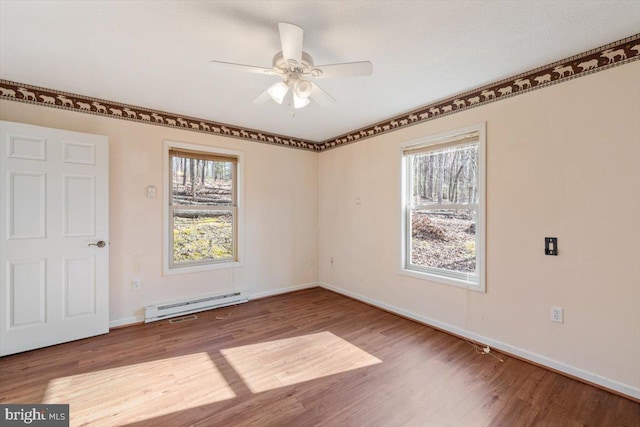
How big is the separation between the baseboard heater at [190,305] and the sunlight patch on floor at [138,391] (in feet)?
3.44

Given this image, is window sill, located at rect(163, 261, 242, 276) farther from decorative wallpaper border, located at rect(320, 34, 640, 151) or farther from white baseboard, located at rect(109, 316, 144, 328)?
decorative wallpaper border, located at rect(320, 34, 640, 151)

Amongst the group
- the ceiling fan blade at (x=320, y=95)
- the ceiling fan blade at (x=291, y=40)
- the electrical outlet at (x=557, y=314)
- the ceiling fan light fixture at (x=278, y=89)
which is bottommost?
the electrical outlet at (x=557, y=314)

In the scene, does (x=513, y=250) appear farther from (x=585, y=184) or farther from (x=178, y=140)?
(x=178, y=140)

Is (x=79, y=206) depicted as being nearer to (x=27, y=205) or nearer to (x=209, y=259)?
(x=27, y=205)

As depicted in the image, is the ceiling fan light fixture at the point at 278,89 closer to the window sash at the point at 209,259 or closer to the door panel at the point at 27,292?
the window sash at the point at 209,259

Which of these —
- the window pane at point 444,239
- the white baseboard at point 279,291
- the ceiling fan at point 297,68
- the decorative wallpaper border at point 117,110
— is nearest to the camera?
the ceiling fan at point 297,68

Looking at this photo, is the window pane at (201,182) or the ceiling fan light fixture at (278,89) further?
the window pane at (201,182)

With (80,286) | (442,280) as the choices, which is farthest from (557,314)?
(80,286)

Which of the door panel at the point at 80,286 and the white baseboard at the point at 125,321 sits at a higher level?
the door panel at the point at 80,286

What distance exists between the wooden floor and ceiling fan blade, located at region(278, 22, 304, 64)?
2.32 metres

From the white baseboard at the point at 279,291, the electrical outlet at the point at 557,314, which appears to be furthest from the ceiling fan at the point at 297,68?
the white baseboard at the point at 279,291

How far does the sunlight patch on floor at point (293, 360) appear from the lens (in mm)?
2221

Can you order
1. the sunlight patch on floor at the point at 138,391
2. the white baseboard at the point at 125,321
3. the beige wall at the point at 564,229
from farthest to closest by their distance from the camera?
the white baseboard at the point at 125,321 → the beige wall at the point at 564,229 → the sunlight patch on floor at the point at 138,391

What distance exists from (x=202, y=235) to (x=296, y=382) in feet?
8.02
